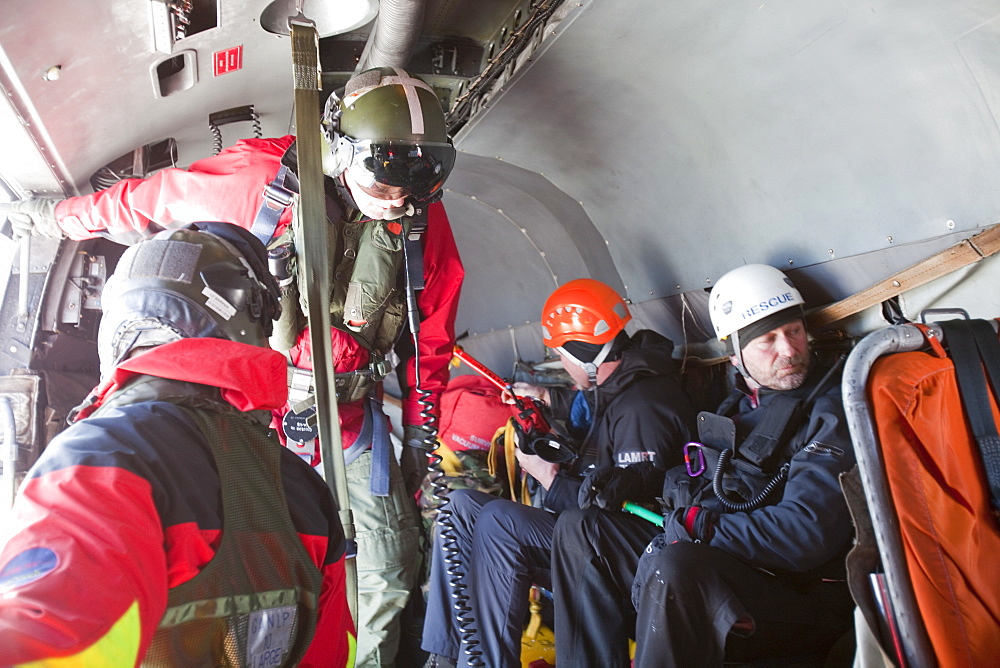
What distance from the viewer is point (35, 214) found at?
2.89 m

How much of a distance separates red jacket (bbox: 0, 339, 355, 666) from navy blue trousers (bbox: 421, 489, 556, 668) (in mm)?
1723

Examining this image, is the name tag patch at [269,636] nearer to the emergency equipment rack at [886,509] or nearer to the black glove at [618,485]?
the emergency equipment rack at [886,509]

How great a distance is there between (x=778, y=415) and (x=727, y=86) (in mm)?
1286

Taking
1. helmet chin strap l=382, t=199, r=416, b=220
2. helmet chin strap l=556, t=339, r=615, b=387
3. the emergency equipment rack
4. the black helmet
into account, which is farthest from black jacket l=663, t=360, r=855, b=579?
the black helmet

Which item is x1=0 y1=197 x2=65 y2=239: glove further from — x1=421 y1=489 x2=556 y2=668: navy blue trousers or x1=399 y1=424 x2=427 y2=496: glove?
x1=421 y1=489 x2=556 y2=668: navy blue trousers

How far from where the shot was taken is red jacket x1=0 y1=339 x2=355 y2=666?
0.87 meters

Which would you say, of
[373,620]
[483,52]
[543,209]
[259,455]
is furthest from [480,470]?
[259,455]

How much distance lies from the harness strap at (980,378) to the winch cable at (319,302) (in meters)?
1.61

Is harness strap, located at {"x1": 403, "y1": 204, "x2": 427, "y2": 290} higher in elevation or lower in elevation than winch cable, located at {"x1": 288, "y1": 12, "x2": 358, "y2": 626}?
higher

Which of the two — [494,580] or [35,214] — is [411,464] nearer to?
[494,580]

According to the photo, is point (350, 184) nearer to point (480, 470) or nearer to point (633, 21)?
point (633, 21)

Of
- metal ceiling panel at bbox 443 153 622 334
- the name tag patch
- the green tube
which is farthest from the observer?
metal ceiling panel at bbox 443 153 622 334

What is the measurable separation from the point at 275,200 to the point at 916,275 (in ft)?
7.23

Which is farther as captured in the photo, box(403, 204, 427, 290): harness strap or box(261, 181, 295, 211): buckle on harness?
box(403, 204, 427, 290): harness strap
